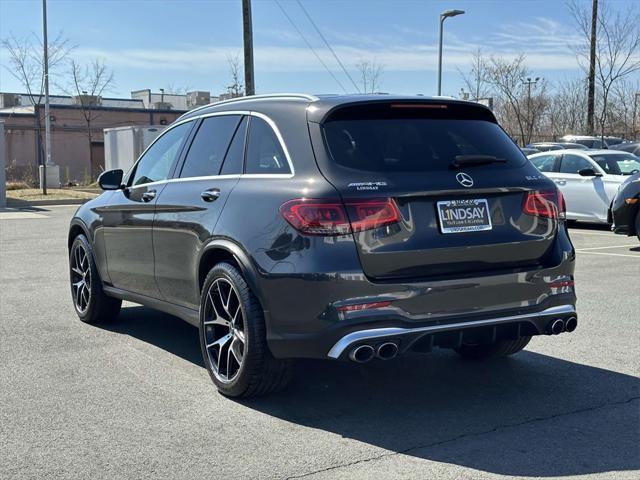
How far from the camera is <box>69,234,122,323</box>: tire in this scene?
23.2 ft

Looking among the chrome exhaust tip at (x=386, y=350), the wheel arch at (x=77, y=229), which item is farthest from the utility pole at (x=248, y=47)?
the chrome exhaust tip at (x=386, y=350)

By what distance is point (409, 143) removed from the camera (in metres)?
4.74

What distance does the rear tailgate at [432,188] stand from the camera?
4387 millimetres

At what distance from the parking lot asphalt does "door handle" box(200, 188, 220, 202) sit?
1.21 meters

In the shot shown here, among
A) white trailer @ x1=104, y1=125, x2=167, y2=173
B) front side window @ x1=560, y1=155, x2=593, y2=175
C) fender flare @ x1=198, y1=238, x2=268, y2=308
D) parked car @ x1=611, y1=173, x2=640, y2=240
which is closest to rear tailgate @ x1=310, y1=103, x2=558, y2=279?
fender flare @ x1=198, y1=238, x2=268, y2=308

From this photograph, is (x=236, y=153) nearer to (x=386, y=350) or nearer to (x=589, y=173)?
(x=386, y=350)

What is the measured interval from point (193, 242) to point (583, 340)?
3237 millimetres

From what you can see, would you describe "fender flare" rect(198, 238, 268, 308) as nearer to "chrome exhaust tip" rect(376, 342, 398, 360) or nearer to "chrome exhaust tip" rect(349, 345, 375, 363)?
"chrome exhaust tip" rect(349, 345, 375, 363)

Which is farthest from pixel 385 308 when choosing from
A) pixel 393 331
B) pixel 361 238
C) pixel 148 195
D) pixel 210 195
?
→ pixel 148 195

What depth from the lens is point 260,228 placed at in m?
4.61

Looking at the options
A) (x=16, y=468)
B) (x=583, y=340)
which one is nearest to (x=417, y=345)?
(x=16, y=468)

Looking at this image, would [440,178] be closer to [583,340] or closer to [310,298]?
[310,298]

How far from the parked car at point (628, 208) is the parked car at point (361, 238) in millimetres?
8188

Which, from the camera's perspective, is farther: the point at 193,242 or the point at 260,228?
the point at 193,242
